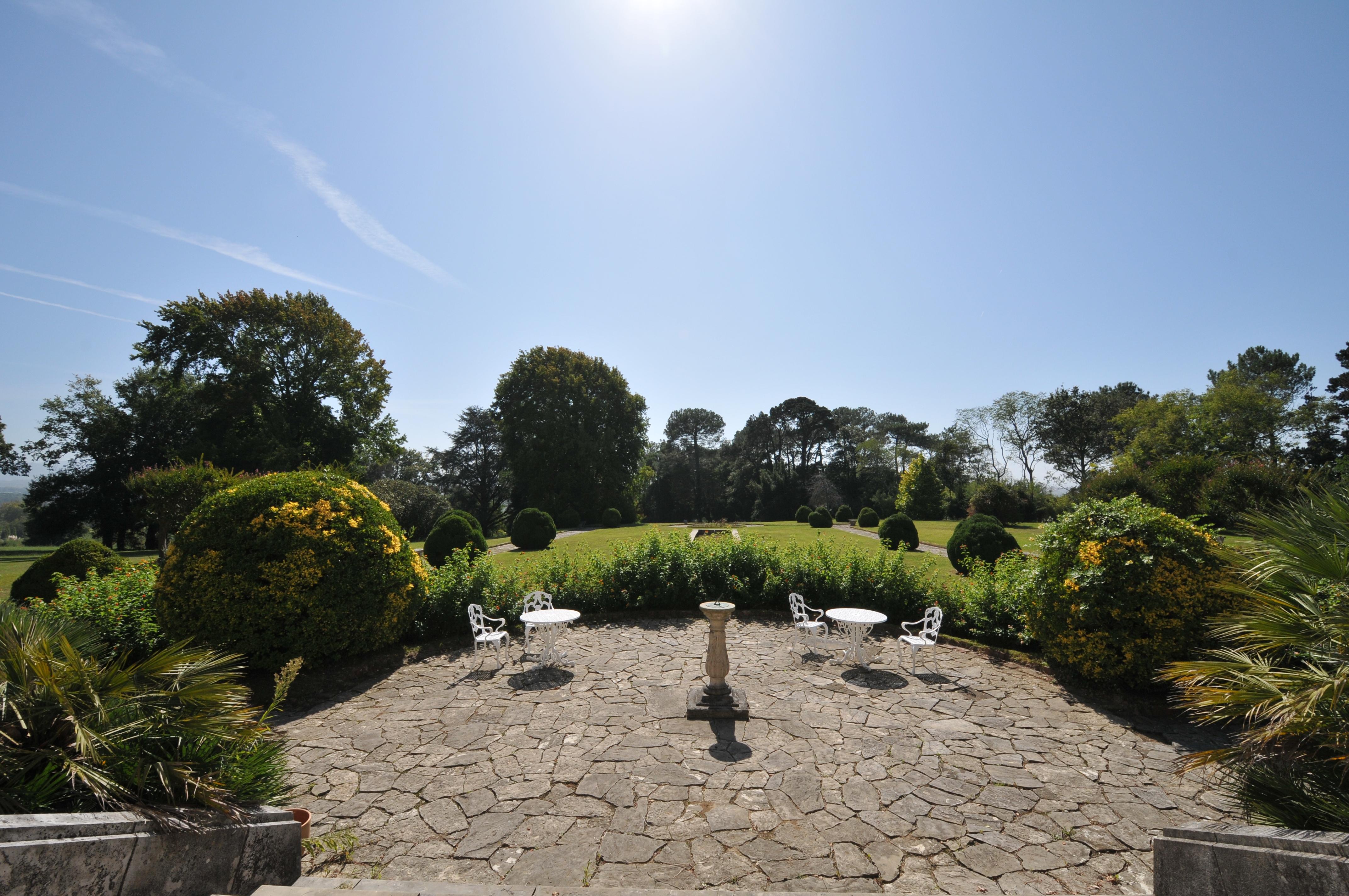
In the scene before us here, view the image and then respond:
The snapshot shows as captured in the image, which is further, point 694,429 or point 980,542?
point 694,429

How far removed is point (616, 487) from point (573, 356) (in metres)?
9.06

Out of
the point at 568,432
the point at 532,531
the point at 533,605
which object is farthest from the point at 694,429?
the point at 533,605

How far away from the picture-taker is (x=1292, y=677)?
300cm

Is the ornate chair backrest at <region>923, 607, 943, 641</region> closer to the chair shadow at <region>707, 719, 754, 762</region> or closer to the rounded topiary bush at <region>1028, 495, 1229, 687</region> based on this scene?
the rounded topiary bush at <region>1028, 495, 1229, 687</region>

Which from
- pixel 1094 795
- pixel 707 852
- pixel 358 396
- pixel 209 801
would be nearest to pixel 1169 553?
pixel 1094 795

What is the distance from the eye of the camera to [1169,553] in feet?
20.2

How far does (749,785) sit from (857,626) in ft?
11.4

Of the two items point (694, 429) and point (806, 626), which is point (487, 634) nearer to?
point (806, 626)

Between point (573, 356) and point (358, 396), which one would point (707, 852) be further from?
point (573, 356)

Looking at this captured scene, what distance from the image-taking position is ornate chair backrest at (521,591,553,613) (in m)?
8.36

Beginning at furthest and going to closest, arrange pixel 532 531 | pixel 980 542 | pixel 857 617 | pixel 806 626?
1. pixel 532 531
2. pixel 980 542
3. pixel 806 626
4. pixel 857 617

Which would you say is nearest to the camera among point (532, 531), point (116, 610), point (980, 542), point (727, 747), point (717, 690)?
point (727, 747)

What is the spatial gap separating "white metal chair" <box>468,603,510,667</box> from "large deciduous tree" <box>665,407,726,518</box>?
4422cm

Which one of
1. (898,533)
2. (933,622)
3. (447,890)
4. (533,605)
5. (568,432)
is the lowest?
(447,890)
